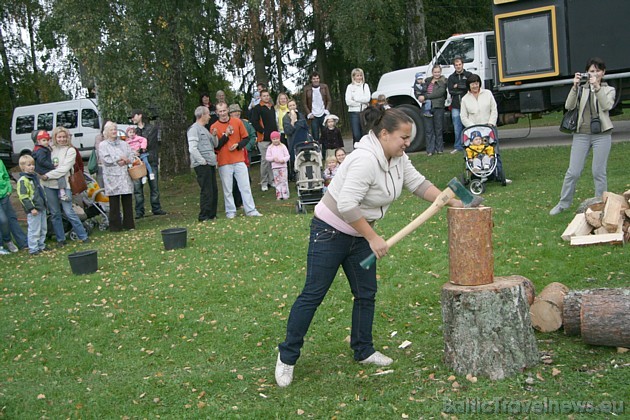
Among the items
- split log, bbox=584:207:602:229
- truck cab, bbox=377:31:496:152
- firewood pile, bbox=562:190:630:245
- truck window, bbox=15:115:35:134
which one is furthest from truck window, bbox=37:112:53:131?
split log, bbox=584:207:602:229

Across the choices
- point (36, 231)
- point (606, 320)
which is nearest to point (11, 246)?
point (36, 231)

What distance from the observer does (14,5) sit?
28719 mm

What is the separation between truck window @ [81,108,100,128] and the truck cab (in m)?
10.8

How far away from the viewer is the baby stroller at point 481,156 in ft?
40.4

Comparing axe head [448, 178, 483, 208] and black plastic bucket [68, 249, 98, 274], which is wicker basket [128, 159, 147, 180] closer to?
black plastic bucket [68, 249, 98, 274]

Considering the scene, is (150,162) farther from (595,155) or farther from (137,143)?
(595,155)

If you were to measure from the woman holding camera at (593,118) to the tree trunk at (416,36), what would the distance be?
14.1 metres

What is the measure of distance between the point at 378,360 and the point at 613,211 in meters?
4.20

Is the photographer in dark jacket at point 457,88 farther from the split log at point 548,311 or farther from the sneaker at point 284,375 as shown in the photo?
the sneaker at point 284,375

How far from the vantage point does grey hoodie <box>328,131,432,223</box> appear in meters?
4.82

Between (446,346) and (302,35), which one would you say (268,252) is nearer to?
(446,346)

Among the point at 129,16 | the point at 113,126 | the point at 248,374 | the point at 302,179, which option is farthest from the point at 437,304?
the point at 129,16

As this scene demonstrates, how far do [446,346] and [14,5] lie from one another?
28449mm

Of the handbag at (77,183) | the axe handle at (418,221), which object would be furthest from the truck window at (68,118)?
the axe handle at (418,221)
